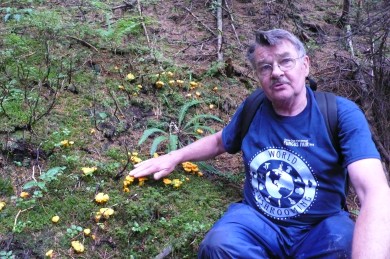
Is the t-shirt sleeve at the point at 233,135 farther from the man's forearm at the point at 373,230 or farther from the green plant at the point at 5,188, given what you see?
the green plant at the point at 5,188

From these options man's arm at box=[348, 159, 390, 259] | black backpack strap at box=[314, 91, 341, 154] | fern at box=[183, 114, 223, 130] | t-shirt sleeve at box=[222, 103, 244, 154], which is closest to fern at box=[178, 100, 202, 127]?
fern at box=[183, 114, 223, 130]

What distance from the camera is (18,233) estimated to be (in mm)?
3736

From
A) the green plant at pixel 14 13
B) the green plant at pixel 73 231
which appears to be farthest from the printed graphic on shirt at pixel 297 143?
the green plant at pixel 14 13

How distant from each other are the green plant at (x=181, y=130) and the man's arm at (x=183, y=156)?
17.2 inches

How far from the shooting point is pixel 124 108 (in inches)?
221

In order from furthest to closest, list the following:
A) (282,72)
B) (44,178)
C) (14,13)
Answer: (14,13), (44,178), (282,72)

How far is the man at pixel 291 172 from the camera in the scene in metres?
3.11

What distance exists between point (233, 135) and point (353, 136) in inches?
45.2

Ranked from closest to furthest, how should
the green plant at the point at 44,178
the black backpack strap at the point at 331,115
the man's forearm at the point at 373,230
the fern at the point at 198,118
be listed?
the man's forearm at the point at 373,230 < the black backpack strap at the point at 331,115 < the green plant at the point at 44,178 < the fern at the point at 198,118


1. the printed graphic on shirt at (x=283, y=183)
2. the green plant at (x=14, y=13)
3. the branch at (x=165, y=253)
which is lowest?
the branch at (x=165, y=253)

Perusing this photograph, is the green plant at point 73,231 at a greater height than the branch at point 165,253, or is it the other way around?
the green plant at point 73,231

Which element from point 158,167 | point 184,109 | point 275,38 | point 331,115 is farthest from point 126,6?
point 331,115

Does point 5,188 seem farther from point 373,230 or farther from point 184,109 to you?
point 373,230

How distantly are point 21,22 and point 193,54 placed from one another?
284cm
